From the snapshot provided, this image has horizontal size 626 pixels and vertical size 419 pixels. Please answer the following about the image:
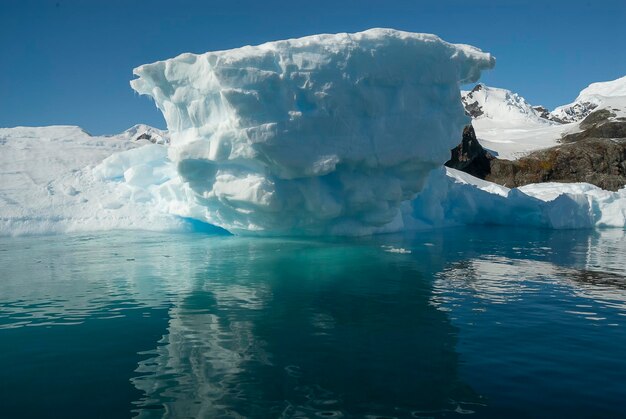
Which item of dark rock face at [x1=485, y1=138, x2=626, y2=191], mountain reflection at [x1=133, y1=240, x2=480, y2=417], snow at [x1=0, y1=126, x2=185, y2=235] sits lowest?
mountain reflection at [x1=133, y1=240, x2=480, y2=417]

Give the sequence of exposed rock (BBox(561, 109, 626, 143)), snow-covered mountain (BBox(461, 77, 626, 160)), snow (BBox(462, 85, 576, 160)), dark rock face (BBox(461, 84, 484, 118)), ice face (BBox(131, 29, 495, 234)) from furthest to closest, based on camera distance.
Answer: dark rock face (BBox(461, 84, 484, 118)) → snow-covered mountain (BBox(461, 77, 626, 160)) → snow (BBox(462, 85, 576, 160)) → exposed rock (BBox(561, 109, 626, 143)) → ice face (BBox(131, 29, 495, 234))

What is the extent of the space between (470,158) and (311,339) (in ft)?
144

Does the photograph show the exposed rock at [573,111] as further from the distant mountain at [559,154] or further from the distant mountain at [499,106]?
the distant mountain at [559,154]

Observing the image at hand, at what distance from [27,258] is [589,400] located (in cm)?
1292

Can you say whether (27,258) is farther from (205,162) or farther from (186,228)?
(186,228)

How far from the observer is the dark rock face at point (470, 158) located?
155ft

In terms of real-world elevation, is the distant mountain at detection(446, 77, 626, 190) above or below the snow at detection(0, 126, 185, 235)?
above

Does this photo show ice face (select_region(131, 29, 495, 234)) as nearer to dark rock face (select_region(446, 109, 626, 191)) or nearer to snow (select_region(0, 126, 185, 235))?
snow (select_region(0, 126, 185, 235))

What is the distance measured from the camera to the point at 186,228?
830 inches

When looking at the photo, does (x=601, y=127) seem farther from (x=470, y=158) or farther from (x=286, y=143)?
(x=286, y=143)

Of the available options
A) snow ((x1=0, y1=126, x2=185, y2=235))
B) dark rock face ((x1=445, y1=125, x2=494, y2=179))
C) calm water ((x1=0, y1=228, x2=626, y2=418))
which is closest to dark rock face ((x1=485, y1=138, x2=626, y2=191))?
dark rock face ((x1=445, y1=125, x2=494, y2=179))

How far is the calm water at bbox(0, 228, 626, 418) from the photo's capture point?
4.79 m

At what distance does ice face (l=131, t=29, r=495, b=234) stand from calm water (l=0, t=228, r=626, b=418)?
4.26m

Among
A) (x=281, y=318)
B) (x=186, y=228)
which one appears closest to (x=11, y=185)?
(x=186, y=228)
